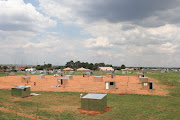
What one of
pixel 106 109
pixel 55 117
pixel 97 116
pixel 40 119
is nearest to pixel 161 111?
pixel 106 109

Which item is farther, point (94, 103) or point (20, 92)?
point (20, 92)

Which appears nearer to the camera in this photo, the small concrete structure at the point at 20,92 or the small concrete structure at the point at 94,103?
the small concrete structure at the point at 94,103

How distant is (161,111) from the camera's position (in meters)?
18.2

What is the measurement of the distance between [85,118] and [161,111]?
28.8ft

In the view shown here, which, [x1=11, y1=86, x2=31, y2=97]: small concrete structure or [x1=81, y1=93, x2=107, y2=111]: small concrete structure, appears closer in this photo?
[x1=81, y1=93, x2=107, y2=111]: small concrete structure

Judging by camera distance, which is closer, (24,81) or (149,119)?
Answer: (149,119)

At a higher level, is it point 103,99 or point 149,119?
point 103,99

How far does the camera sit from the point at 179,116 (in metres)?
16.3

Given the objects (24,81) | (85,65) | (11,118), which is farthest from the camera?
(85,65)

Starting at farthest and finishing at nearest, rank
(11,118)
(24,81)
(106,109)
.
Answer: (24,81)
(106,109)
(11,118)

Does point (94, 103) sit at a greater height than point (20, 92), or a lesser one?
greater

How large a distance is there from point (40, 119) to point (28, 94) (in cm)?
1502

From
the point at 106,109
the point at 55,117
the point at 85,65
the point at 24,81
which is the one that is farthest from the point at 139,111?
the point at 85,65

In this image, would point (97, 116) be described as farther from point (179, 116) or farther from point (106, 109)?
point (179, 116)
